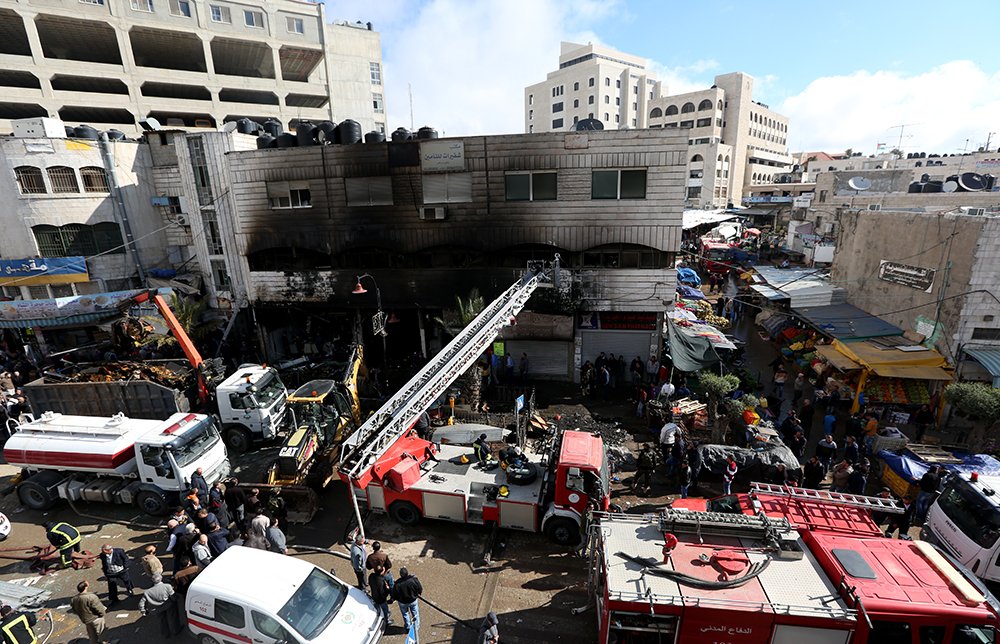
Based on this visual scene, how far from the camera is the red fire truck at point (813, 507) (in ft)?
30.4

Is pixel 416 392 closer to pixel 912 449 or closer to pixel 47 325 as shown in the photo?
pixel 912 449

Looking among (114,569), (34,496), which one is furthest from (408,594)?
(34,496)

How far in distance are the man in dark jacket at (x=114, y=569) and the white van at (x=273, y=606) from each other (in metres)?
2.83

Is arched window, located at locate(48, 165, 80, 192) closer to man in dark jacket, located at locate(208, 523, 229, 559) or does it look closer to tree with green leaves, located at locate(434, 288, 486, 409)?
tree with green leaves, located at locate(434, 288, 486, 409)

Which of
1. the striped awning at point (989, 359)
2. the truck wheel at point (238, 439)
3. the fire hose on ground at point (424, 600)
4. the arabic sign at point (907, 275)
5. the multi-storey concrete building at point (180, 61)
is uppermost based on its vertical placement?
the multi-storey concrete building at point (180, 61)

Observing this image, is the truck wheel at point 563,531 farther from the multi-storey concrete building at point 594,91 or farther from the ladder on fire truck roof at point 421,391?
the multi-storey concrete building at point 594,91

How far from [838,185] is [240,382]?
51.8m

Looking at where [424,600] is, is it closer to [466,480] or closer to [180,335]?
[466,480]

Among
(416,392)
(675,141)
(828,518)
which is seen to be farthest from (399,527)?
(675,141)

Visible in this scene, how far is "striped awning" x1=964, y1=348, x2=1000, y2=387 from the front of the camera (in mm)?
14938

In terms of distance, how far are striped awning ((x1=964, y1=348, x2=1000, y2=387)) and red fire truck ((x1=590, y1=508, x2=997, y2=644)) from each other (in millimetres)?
11303

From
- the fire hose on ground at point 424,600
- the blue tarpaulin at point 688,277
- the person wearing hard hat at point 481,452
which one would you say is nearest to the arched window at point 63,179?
the fire hose on ground at point 424,600

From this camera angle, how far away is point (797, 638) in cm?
700

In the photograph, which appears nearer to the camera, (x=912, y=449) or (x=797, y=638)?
(x=797, y=638)
